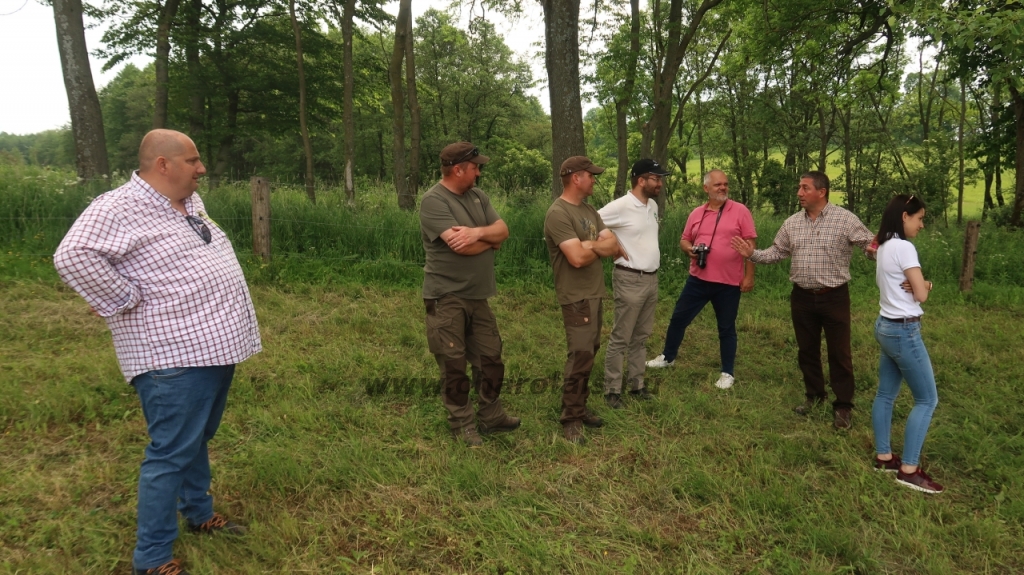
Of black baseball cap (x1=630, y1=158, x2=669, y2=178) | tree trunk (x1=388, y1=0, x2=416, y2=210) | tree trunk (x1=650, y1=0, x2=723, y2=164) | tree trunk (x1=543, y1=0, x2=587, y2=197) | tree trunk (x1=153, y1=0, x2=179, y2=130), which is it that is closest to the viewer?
black baseball cap (x1=630, y1=158, x2=669, y2=178)

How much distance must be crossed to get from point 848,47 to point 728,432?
9.03 m

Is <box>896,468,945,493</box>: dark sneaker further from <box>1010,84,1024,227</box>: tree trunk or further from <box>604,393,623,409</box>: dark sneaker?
<box>1010,84,1024,227</box>: tree trunk

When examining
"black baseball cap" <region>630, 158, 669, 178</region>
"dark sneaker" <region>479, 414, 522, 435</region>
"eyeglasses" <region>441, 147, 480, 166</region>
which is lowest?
"dark sneaker" <region>479, 414, 522, 435</region>

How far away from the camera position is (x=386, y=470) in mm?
3459

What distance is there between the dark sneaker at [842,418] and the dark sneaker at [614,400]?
1529mm

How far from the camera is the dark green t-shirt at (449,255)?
359 centimetres

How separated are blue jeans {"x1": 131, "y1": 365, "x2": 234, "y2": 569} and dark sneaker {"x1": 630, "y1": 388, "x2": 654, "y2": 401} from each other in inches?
127

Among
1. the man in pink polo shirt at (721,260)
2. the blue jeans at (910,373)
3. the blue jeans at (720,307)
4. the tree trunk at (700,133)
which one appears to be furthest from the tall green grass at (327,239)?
the tree trunk at (700,133)

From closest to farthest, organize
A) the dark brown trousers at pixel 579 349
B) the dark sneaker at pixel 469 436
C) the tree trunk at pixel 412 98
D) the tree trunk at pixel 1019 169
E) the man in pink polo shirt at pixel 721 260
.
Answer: the dark sneaker at pixel 469 436 < the dark brown trousers at pixel 579 349 < the man in pink polo shirt at pixel 721 260 < the tree trunk at pixel 1019 169 < the tree trunk at pixel 412 98

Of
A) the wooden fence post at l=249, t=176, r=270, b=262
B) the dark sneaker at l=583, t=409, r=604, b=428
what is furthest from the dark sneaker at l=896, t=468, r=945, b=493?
the wooden fence post at l=249, t=176, r=270, b=262

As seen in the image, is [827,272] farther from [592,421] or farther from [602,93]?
[602,93]

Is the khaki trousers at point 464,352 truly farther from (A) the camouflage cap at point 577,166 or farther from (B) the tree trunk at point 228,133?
(B) the tree trunk at point 228,133

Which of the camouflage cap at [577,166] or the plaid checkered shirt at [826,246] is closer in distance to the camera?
the camouflage cap at [577,166]

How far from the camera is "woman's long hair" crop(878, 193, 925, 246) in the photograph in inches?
133
